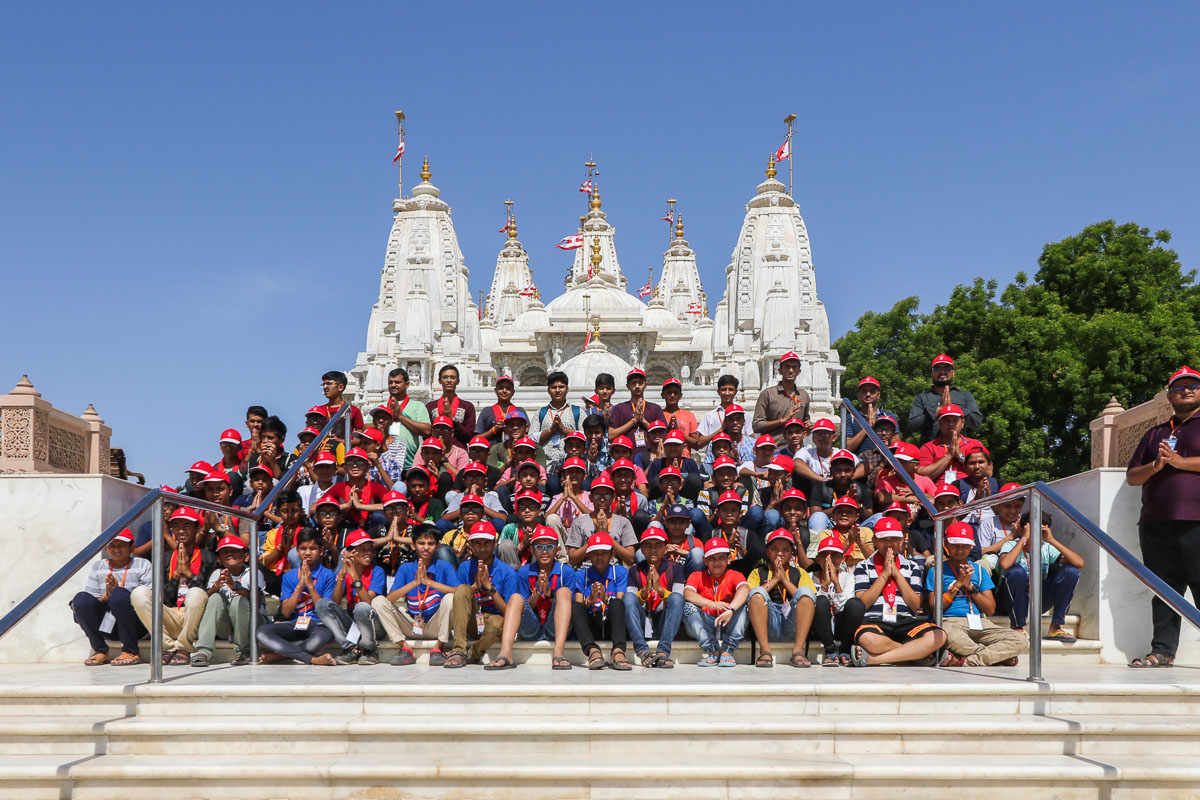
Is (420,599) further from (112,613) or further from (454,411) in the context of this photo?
(454,411)

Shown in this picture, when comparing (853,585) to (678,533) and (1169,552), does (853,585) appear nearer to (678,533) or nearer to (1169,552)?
(678,533)

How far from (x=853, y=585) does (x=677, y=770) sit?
2994 millimetres

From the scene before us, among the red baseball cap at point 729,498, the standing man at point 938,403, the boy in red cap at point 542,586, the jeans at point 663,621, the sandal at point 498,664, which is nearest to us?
the sandal at point 498,664

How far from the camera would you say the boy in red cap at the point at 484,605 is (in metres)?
8.23

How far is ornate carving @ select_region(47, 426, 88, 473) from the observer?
1038 cm

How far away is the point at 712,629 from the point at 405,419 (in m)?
4.57

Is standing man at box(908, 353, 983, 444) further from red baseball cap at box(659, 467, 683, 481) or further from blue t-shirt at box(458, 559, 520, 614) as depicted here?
blue t-shirt at box(458, 559, 520, 614)

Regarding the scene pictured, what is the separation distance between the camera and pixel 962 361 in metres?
30.2

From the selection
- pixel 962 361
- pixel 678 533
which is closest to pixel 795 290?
pixel 962 361

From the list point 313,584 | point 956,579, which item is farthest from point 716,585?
point 313,584

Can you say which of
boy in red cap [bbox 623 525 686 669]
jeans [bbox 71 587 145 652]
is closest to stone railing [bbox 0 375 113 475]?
jeans [bbox 71 587 145 652]

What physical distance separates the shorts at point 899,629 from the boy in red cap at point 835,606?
0.08 metres

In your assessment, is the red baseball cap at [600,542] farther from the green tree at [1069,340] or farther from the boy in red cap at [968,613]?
the green tree at [1069,340]

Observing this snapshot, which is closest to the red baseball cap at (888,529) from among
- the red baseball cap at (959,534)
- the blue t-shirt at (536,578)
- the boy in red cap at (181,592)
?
the red baseball cap at (959,534)
